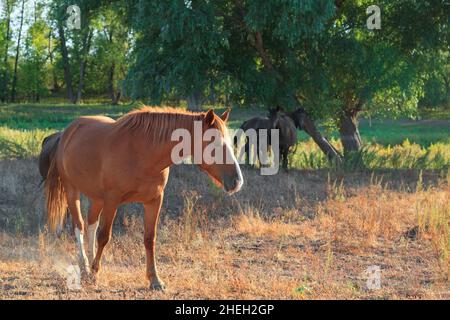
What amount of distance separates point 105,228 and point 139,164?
83 cm

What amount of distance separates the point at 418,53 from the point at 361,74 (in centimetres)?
208

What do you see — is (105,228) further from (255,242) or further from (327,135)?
(327,135)

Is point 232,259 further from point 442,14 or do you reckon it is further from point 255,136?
point 442,14

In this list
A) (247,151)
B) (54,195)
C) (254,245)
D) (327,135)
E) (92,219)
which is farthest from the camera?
(327,135)

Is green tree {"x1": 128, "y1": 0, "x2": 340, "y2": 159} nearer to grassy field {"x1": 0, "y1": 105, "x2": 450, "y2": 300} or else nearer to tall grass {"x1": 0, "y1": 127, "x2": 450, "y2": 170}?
tall grass {"x1": 0, "y1": 127, "x2": 450, "y2": 170}

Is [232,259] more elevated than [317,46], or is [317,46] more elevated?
[317,46]

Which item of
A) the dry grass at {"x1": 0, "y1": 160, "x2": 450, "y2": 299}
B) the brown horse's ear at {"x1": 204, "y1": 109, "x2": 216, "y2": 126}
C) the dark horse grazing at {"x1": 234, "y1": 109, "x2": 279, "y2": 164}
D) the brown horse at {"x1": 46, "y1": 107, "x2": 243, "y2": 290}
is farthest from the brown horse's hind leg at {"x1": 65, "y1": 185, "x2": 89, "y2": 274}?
the dark horse grazing at {"x1": 234, "y1": 109, "x2": 279, "y2": 164}

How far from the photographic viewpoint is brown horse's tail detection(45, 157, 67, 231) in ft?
24.6

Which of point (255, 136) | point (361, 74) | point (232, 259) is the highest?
point (361, 74)

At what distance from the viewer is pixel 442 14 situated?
1592cm

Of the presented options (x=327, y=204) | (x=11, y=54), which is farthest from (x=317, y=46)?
(x=11, y=54)

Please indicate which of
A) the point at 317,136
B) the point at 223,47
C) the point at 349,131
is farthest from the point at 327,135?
the point at 223,47

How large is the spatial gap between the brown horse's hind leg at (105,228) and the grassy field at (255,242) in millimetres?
181

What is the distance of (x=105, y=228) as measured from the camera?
6.26 meters
